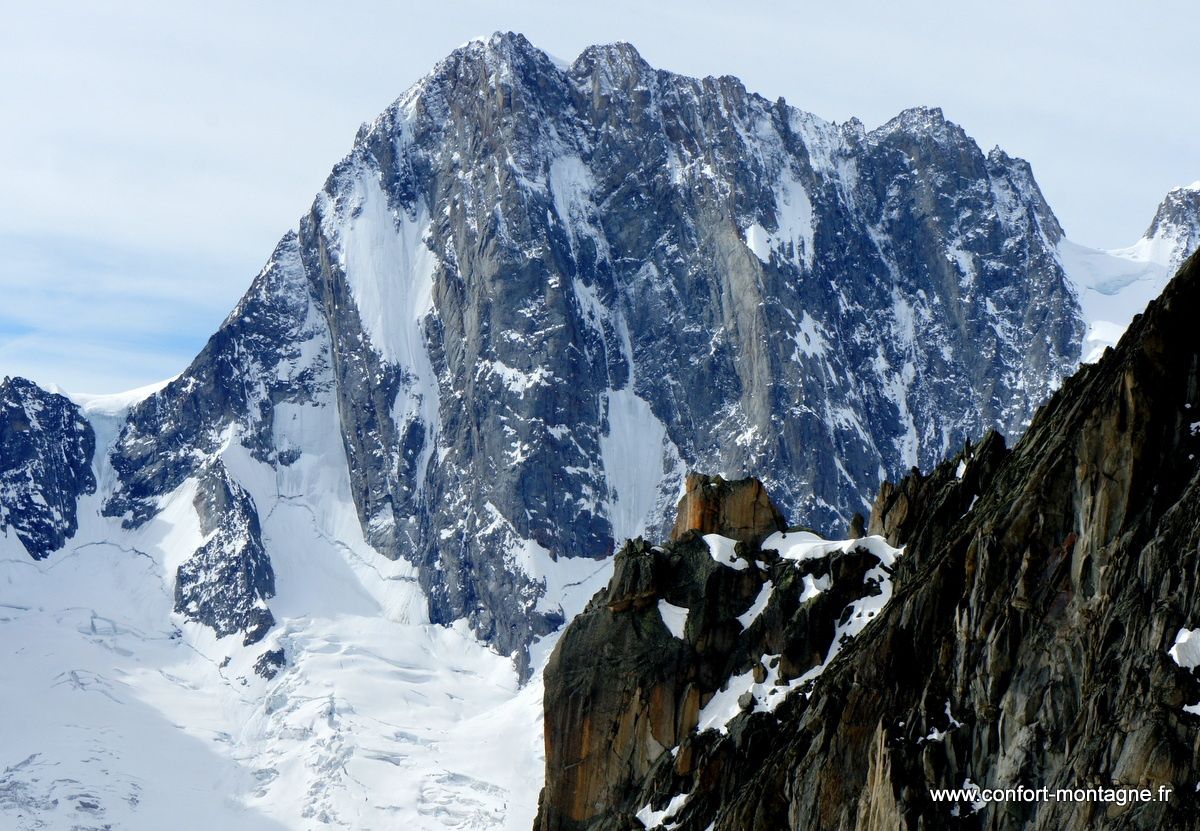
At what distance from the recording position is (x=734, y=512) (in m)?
94.3

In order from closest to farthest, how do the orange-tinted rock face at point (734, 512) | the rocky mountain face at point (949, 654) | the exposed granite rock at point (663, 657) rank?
the rocky mountain face at point (949, 654)
the exposed granite rock at point (663, 657)
the orange-tinted rock face at point (734, 512)

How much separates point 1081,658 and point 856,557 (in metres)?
24.1

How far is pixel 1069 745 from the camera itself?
61188 millimetres

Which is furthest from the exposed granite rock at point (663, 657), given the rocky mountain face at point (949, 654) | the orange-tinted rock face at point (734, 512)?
the orange-tinted rock face at point (734, 512)

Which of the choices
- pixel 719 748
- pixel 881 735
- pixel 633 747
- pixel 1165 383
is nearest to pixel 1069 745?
pixel 881 735

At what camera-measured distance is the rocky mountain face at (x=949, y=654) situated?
60.6m

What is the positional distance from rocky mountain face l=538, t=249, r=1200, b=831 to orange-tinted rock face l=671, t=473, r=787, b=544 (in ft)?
9.04

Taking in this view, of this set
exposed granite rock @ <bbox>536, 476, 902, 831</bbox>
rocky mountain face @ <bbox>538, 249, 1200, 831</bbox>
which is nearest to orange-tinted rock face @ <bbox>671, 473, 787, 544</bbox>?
rocky mountain face @ <bbox>538, 249, 1200, 831</bbox>

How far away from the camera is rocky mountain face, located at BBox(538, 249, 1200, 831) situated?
199ft

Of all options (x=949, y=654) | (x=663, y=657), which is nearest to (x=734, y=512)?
(x=663, y=657)

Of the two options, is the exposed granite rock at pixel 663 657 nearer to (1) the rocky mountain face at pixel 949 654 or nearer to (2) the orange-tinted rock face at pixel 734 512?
(1) the rocky mountain face at pixel 949 654

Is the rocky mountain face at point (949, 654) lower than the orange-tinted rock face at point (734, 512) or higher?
lower

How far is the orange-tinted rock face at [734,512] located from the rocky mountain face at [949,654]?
2.75m

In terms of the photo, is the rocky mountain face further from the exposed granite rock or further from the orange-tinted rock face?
the orange-tinted rock face
